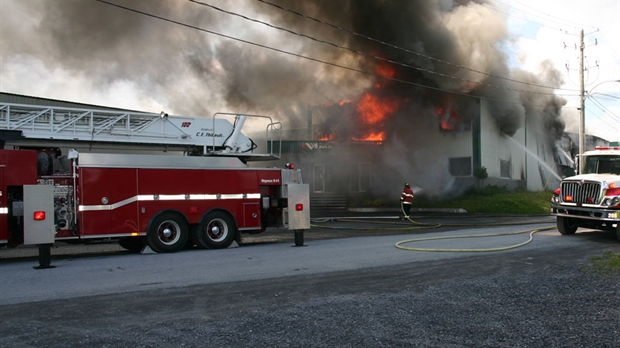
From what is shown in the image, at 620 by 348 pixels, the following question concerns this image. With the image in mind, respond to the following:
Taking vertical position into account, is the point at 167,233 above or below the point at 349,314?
above

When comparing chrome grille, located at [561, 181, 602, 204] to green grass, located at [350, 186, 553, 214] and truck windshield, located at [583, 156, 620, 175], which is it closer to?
truck windshield, located at [583, 156, 620, 175]

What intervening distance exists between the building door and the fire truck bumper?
17.0 m

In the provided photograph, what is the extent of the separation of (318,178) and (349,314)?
958 inches

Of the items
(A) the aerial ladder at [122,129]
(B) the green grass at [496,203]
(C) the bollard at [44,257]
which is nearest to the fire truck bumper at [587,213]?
(A) the aerial ladder at [122,129]

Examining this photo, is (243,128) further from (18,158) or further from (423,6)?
(423,6)

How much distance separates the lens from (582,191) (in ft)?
42.2

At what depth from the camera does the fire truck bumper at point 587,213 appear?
39.4 feet

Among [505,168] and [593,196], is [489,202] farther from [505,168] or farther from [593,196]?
[593,196]

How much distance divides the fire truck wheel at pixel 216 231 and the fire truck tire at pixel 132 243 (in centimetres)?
145

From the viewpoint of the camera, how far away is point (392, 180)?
28703 millimetres

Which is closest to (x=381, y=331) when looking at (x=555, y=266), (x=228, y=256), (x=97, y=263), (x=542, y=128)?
(x=555, y=266)

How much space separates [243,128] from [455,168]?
19.3 metres

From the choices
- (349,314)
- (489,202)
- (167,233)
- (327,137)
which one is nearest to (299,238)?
(167,233)

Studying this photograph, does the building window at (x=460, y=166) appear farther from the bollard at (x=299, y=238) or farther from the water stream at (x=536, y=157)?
the bollard at (x=299, y=238)
